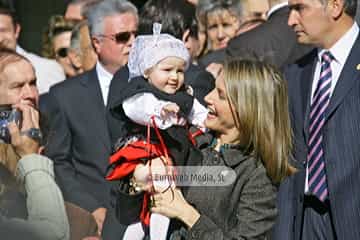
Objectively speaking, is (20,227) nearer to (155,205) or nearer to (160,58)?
(155,205)

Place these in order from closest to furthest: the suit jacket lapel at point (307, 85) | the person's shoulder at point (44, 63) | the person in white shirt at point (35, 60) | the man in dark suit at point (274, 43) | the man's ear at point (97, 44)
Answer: the suit jacket lapel at point (307, 85), the man's ear at point (97, 44), the man in dark suit at point (274, 43), the person in white shirt at point (35, 60), the person's shoulder at point (44, 63)

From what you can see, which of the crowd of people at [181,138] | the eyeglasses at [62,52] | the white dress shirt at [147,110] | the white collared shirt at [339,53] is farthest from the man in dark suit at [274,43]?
the white dress shirt at [147,110]

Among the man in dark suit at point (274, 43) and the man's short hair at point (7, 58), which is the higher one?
the man in dark suit at point (274, 43)

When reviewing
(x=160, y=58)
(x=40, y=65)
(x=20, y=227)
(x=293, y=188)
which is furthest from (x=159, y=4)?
(x=40, y=65)

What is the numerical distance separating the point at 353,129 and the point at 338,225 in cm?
52

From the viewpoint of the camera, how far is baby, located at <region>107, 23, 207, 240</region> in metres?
4.89

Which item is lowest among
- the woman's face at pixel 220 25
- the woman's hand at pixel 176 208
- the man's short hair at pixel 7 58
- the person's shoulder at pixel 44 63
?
the woman's hand at pixel 176 208

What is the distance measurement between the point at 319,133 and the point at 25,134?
72.6 inches

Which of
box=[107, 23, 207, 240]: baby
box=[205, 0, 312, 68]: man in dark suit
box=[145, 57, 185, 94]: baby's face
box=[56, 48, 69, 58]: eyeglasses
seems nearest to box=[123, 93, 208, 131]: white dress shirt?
box=[107, 23, 207, 240]: baby

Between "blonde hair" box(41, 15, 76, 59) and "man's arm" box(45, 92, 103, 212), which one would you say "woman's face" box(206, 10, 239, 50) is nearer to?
"blonde hair" box(41, 15, 76, 59)

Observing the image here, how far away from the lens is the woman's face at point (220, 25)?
28.1 ft

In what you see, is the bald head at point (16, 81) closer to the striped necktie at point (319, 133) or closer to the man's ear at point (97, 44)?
the man's ear at point (97, 44)

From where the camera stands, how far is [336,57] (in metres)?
6.12

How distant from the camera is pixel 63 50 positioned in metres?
9.02
